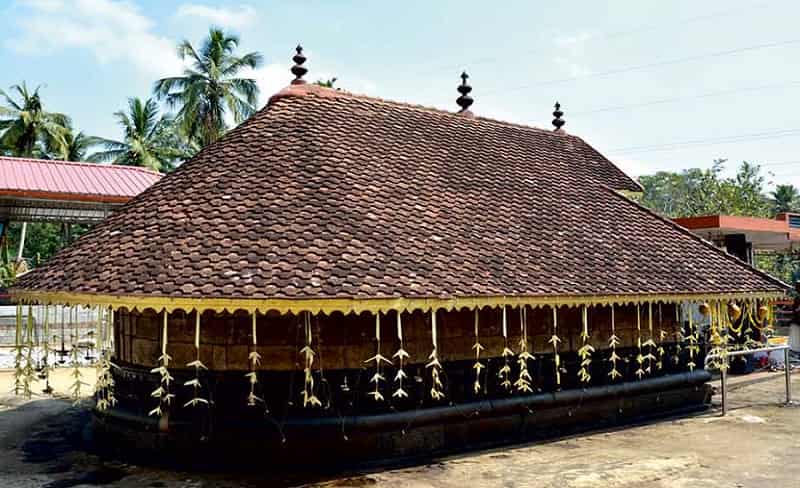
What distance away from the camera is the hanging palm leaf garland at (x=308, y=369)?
23.5 ft

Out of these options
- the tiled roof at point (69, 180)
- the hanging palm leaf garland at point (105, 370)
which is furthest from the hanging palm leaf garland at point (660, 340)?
the tiled roof at point (69, 180)

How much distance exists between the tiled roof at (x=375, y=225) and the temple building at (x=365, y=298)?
0.12 ft

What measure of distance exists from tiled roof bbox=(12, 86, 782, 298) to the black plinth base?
1726 mm

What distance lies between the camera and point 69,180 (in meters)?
17.5

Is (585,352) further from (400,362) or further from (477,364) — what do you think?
(400,362)

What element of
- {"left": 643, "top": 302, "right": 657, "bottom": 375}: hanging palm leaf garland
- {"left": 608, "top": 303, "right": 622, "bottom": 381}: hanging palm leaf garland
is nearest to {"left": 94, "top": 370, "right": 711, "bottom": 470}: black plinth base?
{"left": 608, "top": 303, "right": 622, "bottom": 381}: hanging palm leaf garland

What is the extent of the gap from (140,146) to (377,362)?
89.4 ft

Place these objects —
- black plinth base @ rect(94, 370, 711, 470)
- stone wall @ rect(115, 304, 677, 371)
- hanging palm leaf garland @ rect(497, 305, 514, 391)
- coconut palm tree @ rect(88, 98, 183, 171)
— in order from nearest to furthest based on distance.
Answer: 1. black plinth base @ rect(94, 370, 711, 470)
2. stone wall @ rect(115, 304, 677, 371)
3. hanging palm leaf garland @ rect(497, 305, 514, 391)
4. coconut palm tree @ rect(88, 98, 183, 171)

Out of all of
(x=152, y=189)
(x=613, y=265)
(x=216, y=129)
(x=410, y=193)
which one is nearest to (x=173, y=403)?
(x=152, y=189)

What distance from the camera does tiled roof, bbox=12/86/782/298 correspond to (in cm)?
708

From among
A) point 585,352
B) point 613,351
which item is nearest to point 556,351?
point 585,352

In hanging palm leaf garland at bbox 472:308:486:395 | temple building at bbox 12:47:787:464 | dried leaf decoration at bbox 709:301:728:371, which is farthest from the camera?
dried leaf decoration at bbox 709:301:728:371

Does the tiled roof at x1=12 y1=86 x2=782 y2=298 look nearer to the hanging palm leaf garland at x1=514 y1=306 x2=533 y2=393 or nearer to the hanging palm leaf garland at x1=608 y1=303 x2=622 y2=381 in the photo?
the hanging palm leaf garland at x1=514 y1=306 x2=533 y2=393

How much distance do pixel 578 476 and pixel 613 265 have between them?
3.44m
